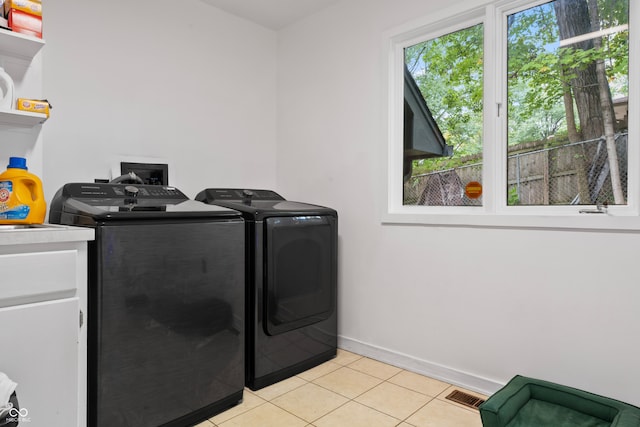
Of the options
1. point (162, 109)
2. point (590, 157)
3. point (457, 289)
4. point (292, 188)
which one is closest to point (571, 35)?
point (590, 157)

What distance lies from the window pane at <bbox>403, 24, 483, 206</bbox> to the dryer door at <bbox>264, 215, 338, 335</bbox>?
63cm

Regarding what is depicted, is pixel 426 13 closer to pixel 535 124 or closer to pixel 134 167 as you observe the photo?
pixel 535 124

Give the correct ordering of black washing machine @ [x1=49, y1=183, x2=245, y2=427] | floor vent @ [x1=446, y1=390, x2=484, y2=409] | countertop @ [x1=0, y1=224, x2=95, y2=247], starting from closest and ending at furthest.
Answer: countertop @ [x1=0, y1=224, x2=95, y2=247], black washing machine @ [x1=49, y1=183, x2=245, y2=427], floor vent @ [x1=446, y1=390, x2=484, y2=409]

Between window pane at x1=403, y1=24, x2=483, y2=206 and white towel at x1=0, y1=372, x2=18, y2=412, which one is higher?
window pane at x1=403, y1=24, x2=483, y2=206

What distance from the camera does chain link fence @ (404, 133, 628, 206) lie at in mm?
1869

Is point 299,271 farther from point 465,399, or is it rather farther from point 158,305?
point 465,399

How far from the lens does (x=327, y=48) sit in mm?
2896

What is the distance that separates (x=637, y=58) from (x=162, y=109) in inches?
101

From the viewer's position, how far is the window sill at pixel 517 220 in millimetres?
1747

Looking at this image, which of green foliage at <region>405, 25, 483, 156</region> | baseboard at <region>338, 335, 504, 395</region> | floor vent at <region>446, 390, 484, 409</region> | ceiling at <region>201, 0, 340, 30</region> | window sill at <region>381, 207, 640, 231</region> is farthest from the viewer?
ceiling at <region>201, 0, 340, 30</region>

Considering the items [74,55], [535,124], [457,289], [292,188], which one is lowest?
[457,289]

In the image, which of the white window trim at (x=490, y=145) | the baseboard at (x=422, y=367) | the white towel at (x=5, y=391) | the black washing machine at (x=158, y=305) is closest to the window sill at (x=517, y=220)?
the white window trim at (x=490, y=145)

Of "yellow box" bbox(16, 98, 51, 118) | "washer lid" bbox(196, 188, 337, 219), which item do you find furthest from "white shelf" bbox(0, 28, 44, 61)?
"washer lid" bbox(196, 188, 337, 219)

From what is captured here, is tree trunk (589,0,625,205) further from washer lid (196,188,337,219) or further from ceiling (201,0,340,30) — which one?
ceiling (201,0,340,30)
